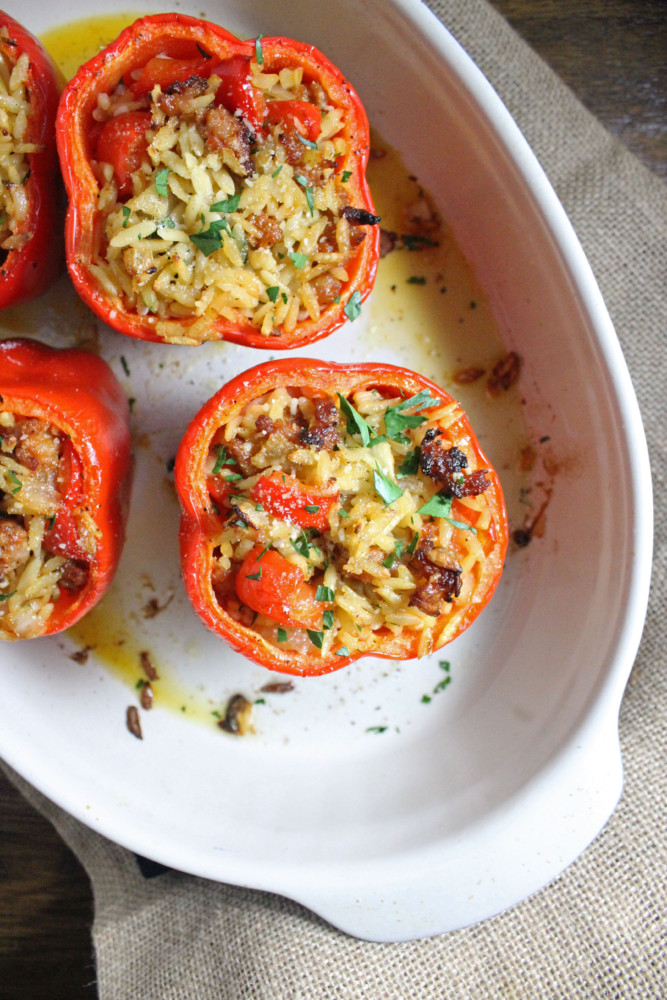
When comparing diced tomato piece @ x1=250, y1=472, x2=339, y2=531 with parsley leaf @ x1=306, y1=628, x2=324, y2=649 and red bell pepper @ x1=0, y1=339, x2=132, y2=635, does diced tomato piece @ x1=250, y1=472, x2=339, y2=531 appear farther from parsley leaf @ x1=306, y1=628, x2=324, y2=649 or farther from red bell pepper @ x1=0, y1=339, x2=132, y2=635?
red bell pepper @ x1=0, y1=339, x2=132, y2=635

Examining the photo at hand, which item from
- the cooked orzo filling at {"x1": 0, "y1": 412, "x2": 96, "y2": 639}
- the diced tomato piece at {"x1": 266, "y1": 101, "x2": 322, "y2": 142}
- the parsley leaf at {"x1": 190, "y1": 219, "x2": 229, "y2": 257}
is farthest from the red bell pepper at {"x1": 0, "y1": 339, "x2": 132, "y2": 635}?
the diced tomato piece at {"x1": 266, "y1": 101, "x2": 322, "y2": 142}

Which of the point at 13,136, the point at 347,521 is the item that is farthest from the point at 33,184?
the point at 347,521

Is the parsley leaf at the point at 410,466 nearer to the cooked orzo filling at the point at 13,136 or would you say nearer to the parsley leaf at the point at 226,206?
the parsley leaf at the point at 226,206

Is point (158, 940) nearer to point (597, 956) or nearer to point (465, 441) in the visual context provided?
point (597, 956)

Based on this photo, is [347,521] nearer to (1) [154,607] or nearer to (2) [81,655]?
(1) [154,607]

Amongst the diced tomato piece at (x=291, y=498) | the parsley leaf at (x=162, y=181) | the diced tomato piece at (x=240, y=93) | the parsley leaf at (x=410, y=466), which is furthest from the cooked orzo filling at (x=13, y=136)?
the parsley leaf at (x=410, y=466)
